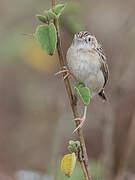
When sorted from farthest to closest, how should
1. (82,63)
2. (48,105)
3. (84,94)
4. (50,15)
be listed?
(48,105), (82,63), (84,94), (50,15)

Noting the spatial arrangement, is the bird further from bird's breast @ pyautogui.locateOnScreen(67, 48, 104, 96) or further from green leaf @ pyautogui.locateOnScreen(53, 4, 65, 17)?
green leaf @ pyautogui.locateOnScreen(53, 4, 65, 17)

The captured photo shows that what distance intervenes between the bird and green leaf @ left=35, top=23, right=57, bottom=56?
723 mm

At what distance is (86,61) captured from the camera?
280 cm

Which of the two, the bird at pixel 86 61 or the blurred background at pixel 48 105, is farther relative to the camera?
the blurred background at pixel 48 105

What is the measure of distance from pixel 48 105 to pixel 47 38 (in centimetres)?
294

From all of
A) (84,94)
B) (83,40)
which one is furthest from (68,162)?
(83,40)

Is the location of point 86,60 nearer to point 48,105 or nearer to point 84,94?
point 84,94

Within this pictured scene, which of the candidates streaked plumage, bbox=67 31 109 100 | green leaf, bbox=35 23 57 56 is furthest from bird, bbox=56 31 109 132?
A: green leaf, bbox=35 23 57 56

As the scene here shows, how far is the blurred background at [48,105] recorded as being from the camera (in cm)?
380

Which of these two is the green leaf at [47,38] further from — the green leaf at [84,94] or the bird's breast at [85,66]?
the bird's breast at [85,66]

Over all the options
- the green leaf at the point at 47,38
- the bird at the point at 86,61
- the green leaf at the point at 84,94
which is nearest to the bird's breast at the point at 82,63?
the bird at the point at 86,61

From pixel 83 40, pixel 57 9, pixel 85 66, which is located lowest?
pixel 85 66

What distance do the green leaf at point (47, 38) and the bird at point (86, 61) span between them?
0.72 metres

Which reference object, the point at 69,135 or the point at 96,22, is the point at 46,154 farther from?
the point at 96,22
